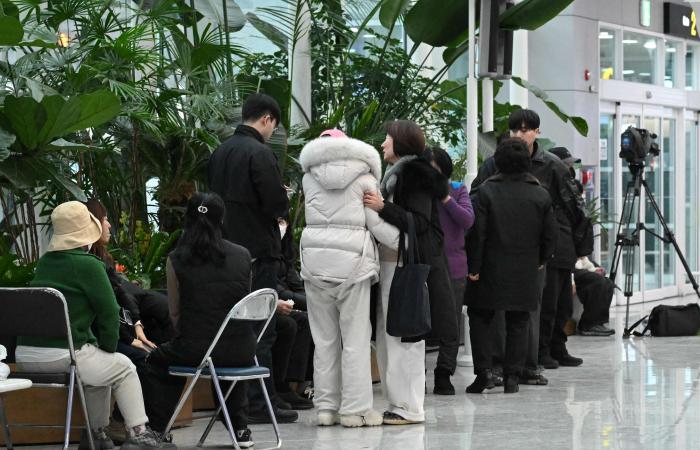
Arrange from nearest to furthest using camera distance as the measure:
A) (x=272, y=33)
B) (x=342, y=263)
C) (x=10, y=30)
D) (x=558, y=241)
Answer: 1. (x=10, y=30)
2. (x=342, y=263)
3. (x=558, y=241)
4. (x=272, y=33)

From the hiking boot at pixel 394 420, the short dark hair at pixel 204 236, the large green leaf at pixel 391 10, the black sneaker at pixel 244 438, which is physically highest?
the large green leaf at pixel 391 10

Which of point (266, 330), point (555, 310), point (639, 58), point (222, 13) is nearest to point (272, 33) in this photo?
point (222, 13)

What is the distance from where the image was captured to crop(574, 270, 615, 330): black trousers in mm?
11992

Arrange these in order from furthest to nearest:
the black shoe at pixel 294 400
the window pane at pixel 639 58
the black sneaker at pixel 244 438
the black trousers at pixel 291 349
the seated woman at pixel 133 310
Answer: the window pane at pixel 639 58 < the black shoe at pixel 294 400 < the black trousers at pixel 291 349 < the seated woman at pixel 133 310 < the black sneaker at pixel 244 438

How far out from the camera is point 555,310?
940 cm

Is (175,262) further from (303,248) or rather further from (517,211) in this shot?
(517,211)

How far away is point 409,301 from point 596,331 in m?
5.79

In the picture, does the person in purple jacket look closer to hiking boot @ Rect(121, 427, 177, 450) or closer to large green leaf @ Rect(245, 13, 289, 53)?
hiking boot @ Rect(121, 427, 177, 450)

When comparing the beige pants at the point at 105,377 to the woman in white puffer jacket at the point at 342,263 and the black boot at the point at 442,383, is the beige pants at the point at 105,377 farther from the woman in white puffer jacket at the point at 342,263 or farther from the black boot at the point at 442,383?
the black boot at the point at 442,383

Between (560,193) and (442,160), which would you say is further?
(560,193)

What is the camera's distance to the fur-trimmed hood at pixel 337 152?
265 inches

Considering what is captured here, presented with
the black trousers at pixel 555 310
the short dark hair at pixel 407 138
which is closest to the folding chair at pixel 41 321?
the short dark hair at pixel 407 138

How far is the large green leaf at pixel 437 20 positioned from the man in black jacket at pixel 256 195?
13.2 feet

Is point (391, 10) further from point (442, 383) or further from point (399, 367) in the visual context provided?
point (399, 367)
